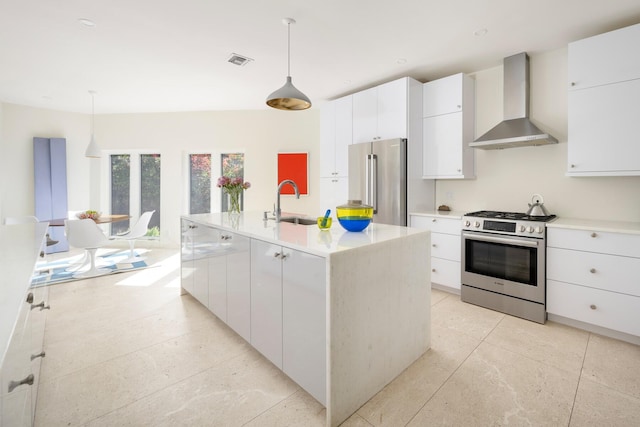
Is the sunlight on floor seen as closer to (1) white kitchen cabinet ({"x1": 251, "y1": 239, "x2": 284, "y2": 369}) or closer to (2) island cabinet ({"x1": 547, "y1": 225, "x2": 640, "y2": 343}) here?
(1) white kitchen cabinet ({"x1": 251, "y1": 239, "x2": 284, "y2": 369})

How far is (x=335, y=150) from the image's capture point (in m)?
4.50

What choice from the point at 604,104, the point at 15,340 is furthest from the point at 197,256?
the point at 604,104

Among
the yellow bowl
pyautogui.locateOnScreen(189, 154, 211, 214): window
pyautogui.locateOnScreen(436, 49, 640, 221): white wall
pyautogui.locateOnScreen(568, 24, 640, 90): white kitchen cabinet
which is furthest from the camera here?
pyautogui.locateOnScreen(189, 154, 211, 214): window

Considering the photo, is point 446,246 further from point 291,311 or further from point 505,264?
point 291,311

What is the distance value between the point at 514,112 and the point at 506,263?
5.27 ft

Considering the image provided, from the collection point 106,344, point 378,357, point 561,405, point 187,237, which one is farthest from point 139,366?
point 561,405

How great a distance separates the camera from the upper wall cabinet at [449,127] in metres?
3.48

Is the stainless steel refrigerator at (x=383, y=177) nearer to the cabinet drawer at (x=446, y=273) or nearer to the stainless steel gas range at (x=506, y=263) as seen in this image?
the cabinet drawer at (x=446, y=273)

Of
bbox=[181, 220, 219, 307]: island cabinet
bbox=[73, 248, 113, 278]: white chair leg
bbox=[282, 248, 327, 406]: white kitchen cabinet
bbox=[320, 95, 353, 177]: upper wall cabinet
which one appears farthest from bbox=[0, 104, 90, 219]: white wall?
bbox=[282, 248, 327, 406]: white kitchen cabinet

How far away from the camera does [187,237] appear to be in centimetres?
310

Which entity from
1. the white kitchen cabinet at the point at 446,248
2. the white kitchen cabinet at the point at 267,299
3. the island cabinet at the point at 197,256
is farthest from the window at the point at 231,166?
the white kitchen cabinet at the point at 267,299

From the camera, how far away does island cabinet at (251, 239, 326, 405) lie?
60.7 inches

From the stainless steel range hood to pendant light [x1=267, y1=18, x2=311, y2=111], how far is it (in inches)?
72.4

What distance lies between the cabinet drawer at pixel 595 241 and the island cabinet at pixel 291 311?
2313mm
